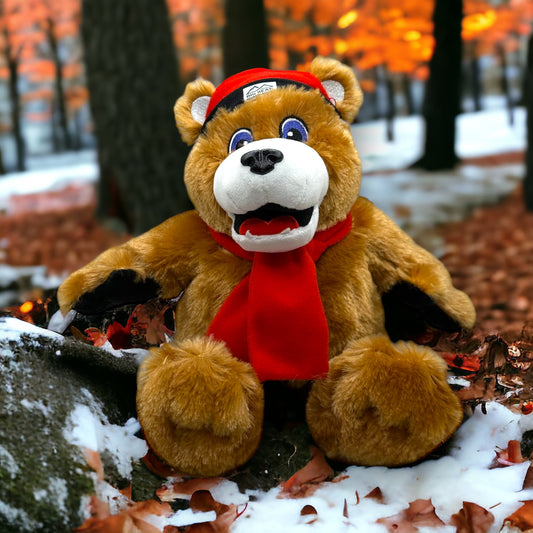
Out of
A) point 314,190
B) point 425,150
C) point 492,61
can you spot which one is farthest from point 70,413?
point 492,61

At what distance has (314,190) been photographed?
1.45m

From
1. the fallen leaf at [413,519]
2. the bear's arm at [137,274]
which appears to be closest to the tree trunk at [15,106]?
the bear's arm at [137,274]

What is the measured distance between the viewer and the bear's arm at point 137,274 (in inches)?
68.6

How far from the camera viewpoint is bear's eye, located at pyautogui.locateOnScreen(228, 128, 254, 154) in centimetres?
156

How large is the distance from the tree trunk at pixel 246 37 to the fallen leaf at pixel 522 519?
3.01 meters

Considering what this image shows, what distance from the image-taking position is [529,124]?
393cm

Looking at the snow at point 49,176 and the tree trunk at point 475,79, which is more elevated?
the tree trunk at point 475,79

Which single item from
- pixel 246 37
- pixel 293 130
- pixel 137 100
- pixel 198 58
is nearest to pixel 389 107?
pixel 246 37

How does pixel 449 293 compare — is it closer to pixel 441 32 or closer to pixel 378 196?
pixel 378 196

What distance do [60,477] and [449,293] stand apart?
1260 millimetres

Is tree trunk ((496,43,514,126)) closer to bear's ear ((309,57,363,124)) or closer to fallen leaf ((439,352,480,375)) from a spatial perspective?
fallen leaf ((439,352,480,375))

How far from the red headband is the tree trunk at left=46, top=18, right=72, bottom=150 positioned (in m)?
3.51

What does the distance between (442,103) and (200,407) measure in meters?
3.46

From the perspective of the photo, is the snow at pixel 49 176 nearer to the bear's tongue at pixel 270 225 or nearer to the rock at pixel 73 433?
the rock at pixel 73 433
